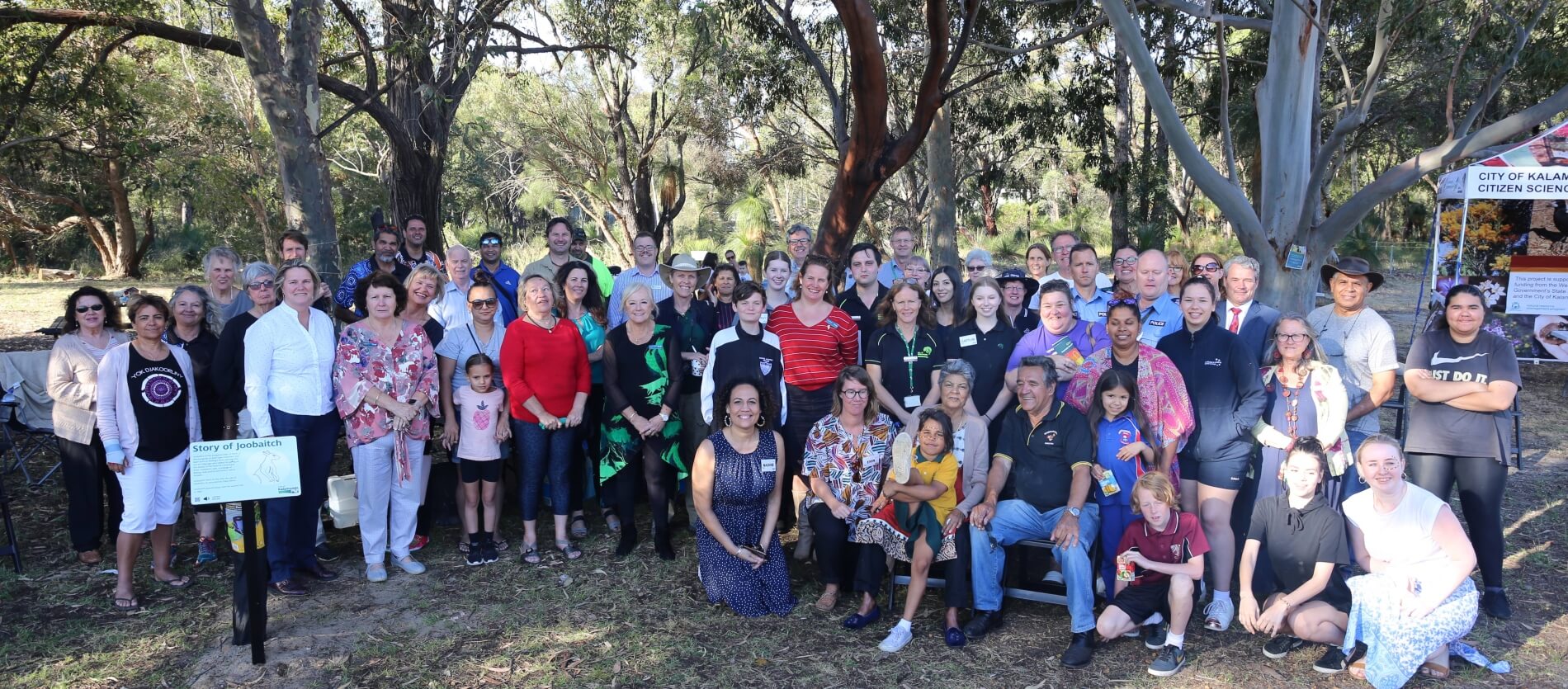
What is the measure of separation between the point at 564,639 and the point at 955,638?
1.81 metres

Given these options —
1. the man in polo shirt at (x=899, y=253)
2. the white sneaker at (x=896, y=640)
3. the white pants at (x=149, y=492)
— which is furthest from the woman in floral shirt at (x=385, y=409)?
the man in polo shirt at (x=899, y=253)

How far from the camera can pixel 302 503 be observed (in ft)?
16.1

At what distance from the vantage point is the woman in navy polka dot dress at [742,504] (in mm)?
4648

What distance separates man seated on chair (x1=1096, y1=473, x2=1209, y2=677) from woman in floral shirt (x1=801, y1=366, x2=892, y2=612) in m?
1.19

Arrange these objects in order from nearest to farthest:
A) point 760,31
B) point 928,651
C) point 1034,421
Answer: point 928,651 < point 1034,421 < point 760,31

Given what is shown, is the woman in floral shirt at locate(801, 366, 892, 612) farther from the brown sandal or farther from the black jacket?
the black jacket

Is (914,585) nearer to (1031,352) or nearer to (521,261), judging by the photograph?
(1031,352)

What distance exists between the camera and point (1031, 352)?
493 cm

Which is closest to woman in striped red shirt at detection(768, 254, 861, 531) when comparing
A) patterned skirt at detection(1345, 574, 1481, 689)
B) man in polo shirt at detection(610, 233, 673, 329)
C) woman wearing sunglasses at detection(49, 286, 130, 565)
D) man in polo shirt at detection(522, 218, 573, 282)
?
man in polo shirt at detection(610, 233, 673, 329)

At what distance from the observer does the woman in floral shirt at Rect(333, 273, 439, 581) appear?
487cm

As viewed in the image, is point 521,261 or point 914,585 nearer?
point 914,585

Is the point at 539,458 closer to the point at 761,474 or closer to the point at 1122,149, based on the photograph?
the point at 761,474

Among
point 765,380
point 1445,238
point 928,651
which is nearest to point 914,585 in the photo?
point 928,651

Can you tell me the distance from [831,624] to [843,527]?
1.52 ft
